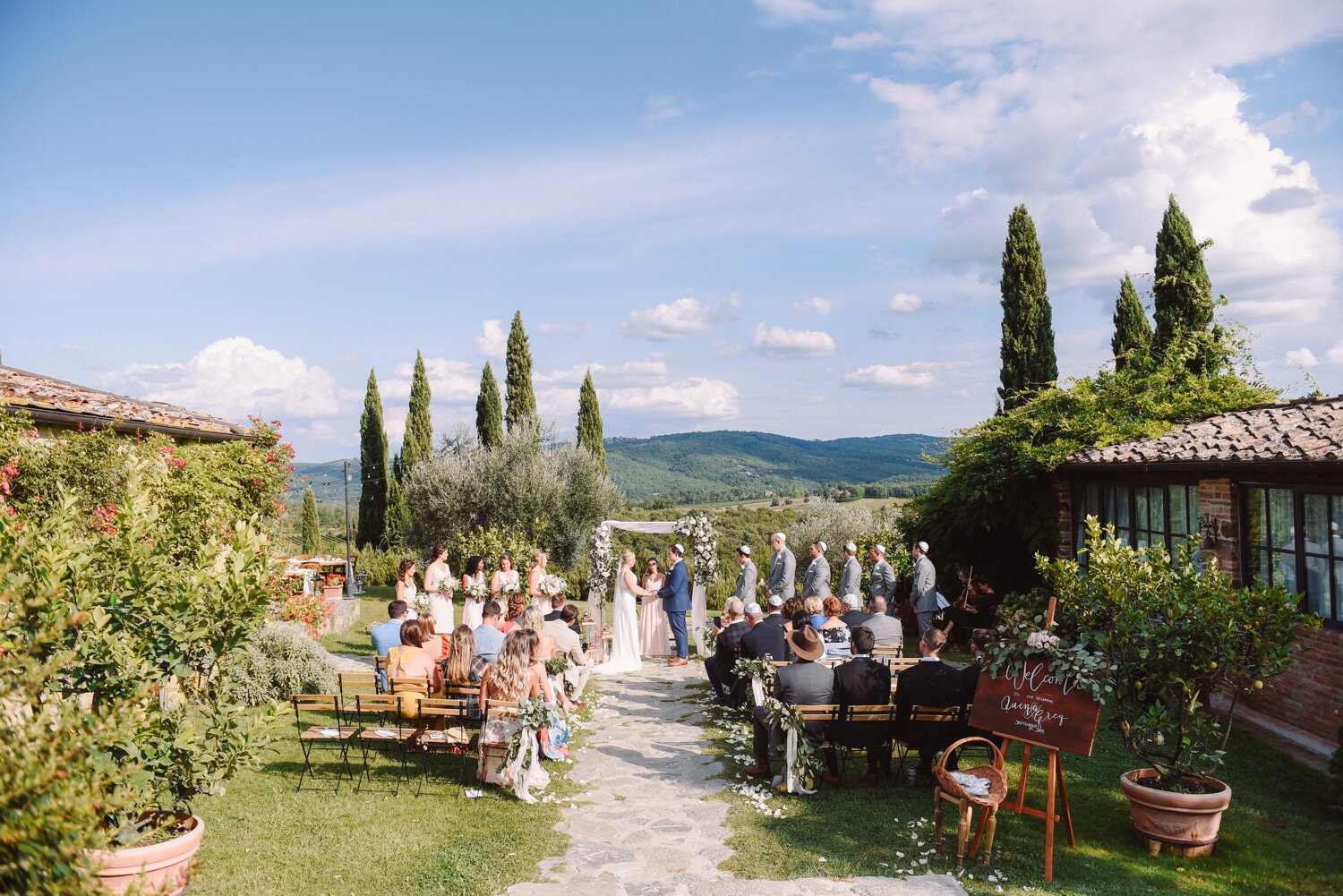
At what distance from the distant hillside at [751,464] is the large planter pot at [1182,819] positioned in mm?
70791

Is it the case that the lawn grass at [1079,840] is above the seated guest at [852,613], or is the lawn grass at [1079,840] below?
below

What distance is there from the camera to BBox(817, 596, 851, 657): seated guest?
980cm

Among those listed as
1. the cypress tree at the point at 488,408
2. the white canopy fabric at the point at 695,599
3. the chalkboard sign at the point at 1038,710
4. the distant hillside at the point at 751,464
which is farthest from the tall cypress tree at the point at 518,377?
the distant hillside at the point at 751,464

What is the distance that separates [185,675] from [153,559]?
2.33 ft

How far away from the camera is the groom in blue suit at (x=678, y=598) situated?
44.7ft

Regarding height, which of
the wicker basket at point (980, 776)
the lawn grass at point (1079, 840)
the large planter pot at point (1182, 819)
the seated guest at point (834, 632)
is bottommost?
the lawn grass at point (1079, 840)

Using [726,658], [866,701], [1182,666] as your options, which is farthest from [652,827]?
[1182,666]

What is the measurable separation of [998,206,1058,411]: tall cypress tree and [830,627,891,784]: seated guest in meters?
14.0

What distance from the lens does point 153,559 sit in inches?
197

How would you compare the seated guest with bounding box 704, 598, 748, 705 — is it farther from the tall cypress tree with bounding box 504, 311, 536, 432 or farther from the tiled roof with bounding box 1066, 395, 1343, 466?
the tall cypress tree with bounding box 504, 311, 536, 432

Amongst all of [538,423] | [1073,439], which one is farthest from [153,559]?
[538,423]

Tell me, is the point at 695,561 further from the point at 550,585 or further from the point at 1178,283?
the point at 1178,283

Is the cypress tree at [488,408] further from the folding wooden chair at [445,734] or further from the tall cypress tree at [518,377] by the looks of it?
the folding wooden chair at [445,734]

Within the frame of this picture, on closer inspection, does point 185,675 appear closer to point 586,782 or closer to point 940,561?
point 586,782
